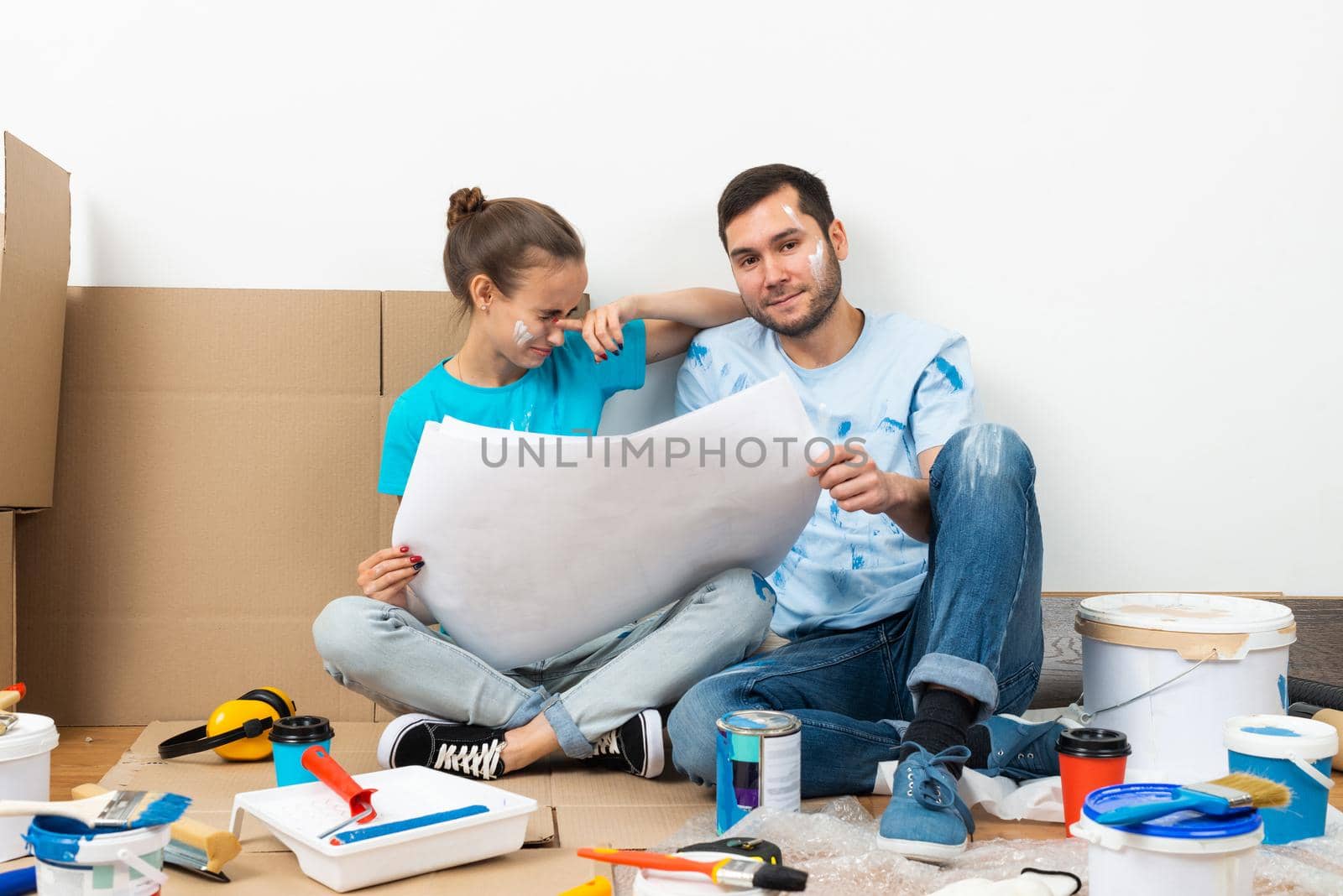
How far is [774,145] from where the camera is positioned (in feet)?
5.74

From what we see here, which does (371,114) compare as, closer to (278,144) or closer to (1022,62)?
(278,144)

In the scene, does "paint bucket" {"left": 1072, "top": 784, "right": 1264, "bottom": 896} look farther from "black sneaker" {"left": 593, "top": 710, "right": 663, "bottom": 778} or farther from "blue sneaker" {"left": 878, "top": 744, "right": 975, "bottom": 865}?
"black sneaker" {"left": 593, "top": 710, "right": 663, "bottom": 778}

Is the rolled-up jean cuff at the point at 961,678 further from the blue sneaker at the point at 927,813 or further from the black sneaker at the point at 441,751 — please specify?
the black sneaker at the point at 441,751

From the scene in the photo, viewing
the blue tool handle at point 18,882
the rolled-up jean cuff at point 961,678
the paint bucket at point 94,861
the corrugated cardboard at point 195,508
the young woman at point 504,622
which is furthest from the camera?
the corrugated cardboard at point 195,508

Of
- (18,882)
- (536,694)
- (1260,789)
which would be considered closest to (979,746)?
(1260,789)

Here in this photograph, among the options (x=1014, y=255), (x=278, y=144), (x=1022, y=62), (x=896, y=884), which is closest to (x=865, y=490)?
(x=896, y=884)

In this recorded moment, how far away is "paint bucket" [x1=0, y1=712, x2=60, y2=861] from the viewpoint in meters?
1.05

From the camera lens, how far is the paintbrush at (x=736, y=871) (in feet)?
2.87

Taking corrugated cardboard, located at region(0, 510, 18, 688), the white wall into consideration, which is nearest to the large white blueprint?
the white wall

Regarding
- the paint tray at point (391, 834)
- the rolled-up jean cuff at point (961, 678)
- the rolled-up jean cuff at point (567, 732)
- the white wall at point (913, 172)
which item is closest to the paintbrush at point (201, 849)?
the paint tray at point (391, 834)

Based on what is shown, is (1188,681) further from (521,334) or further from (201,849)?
(201,849)

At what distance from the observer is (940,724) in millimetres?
1134

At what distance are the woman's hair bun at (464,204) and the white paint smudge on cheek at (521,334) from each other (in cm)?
18

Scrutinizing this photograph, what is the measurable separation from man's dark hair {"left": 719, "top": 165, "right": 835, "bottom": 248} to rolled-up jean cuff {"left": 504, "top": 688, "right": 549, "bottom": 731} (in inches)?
26.2
